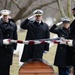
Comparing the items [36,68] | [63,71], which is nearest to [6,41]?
[36,68]

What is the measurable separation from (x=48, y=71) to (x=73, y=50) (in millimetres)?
702

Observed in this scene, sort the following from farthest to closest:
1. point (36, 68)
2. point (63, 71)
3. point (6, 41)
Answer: point (63, 71), point (6, 41), point (36, 68)

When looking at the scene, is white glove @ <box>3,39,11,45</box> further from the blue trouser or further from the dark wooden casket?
the blue trouser

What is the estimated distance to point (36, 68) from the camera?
8.66m

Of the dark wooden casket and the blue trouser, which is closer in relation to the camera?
the dark wooden casket

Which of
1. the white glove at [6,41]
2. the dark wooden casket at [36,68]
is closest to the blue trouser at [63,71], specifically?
the dark wooden casket at [36,68]

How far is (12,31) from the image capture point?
32.0 ft

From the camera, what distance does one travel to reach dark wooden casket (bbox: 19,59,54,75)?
28.2 feet

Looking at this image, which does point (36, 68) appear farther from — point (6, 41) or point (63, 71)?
point (63, 71)

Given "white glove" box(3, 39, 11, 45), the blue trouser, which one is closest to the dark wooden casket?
"white glove" box(3, 39, 11, 45)

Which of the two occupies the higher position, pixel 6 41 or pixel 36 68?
pixel 6 41

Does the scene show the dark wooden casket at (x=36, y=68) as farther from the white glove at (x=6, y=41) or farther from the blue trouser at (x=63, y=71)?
the blue trouser at (x=63, y=71)

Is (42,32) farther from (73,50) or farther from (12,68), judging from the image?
(12,68)

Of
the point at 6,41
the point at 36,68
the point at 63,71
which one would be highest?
the point at 6,41
